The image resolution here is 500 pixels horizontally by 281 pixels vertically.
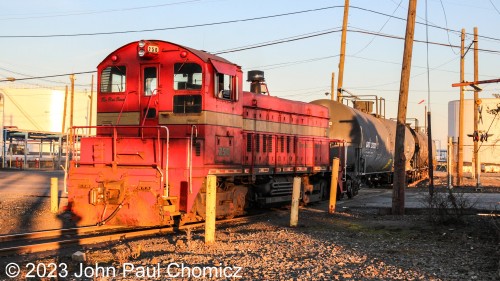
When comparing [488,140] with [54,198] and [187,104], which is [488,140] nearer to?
[54,198]

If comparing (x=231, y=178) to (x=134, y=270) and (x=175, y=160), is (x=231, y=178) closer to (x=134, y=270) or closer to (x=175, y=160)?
(x=175, y=160)

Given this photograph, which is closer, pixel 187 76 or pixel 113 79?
pixel 187 76

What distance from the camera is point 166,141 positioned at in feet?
39.7

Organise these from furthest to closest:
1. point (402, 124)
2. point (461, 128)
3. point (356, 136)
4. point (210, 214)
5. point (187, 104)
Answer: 1. point (461, 128)
2. point (356, 136)
3. point (402, 124)
4. point (187, 104)
5. point (210, 214)

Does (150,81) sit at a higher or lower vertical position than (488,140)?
lower

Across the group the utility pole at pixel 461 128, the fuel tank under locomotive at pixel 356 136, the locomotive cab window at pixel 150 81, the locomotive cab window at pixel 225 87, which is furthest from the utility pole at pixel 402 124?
the utility pole at pixel 461 128

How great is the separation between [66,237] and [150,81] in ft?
13.6

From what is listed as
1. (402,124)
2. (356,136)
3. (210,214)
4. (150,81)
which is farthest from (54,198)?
(356,136)

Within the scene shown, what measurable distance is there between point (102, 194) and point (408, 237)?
6762 millimetres

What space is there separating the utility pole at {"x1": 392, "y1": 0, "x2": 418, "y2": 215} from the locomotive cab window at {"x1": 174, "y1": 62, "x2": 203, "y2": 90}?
269 inches

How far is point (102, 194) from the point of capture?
11.9m

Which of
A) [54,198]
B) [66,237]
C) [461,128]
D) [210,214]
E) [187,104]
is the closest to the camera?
[210,214]

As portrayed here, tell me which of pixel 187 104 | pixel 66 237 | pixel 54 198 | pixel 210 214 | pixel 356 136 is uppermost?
pixel 187 104

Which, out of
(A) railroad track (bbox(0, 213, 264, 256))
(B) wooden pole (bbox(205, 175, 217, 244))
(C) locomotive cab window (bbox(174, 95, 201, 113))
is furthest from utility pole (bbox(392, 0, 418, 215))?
(B) wooden pole (bbox(205, 175, 217, 244))
